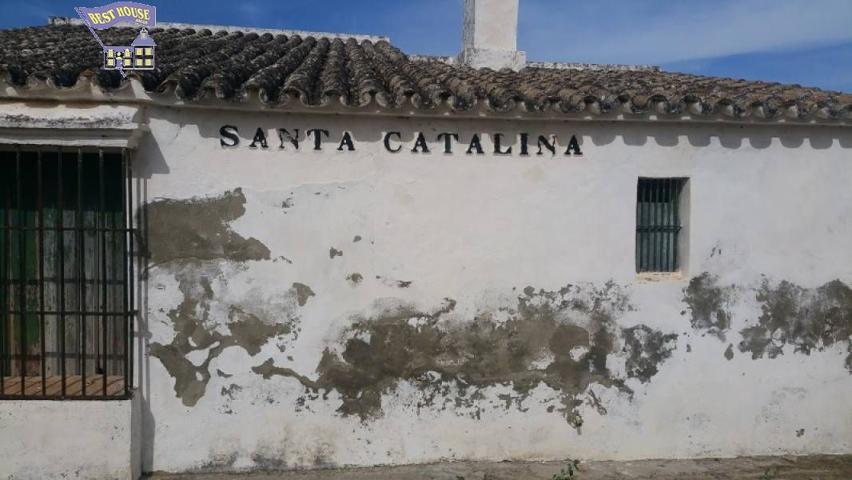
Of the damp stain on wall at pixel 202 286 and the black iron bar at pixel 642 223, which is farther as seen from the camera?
the black iron bar at pixel 642 223

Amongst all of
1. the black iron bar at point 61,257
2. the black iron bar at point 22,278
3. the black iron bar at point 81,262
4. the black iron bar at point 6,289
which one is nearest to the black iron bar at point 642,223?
the black iron bar at point 81,262

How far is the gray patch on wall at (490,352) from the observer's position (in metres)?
5.91

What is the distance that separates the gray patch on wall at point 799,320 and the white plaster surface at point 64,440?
562 cm

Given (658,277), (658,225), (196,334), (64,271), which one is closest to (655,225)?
(658,225)

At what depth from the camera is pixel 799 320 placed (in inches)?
255

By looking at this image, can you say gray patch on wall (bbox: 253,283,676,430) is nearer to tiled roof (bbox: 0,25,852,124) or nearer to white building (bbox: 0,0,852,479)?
white building (bbox: 0,0,852,479)

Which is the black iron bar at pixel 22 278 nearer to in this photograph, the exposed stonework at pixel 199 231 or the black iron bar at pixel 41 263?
the black iron bar at pixel 41 263

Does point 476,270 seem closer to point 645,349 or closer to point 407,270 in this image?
point 407,270

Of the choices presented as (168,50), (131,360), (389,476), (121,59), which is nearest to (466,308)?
(389,476)

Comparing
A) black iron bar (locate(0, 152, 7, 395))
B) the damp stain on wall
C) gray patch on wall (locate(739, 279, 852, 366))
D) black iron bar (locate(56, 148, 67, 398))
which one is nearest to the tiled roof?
black iron bar (locate(56, 148, 67, 398))

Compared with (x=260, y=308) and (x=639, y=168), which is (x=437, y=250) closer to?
(x=260, y=308)

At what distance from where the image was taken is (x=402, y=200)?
591cm

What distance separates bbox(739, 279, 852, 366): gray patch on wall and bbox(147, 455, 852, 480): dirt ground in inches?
40.2

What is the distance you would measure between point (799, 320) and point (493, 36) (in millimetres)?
6276
